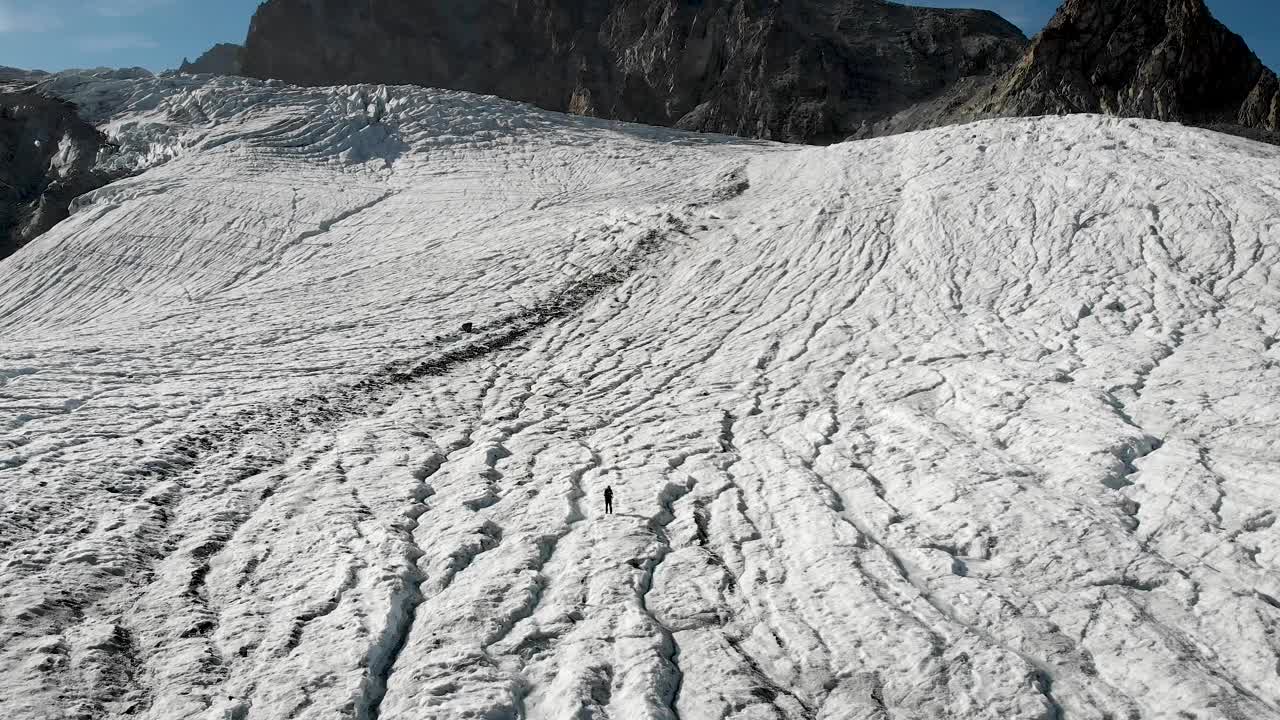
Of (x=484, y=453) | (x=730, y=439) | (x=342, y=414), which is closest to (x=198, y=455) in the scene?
(x=342, y=414)

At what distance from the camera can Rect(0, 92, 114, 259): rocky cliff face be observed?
25.4 m

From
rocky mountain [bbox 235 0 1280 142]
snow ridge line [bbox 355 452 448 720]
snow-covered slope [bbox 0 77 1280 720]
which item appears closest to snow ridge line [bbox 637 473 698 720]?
snow-covered slope [bbox 0 77 1280 720]

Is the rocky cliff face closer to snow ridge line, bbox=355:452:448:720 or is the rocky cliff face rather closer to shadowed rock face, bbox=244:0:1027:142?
snow ridge line, bbox=355:452:448:720

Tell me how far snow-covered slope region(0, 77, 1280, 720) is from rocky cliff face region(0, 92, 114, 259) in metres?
→ 8.35

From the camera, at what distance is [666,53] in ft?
324

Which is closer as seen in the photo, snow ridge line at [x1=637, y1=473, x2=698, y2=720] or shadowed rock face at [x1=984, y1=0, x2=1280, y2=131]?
snow ridge line at [x1=637, y1=473, x2=698, y2=720]

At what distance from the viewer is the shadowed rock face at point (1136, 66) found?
6181cm

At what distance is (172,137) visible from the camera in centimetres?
2902

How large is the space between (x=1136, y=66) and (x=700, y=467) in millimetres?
71786

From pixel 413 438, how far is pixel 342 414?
1.28 meters

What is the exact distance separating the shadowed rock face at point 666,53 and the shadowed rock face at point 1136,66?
17257mm

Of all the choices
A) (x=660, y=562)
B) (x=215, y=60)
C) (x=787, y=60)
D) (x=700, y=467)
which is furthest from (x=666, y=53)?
(x=660, y=562)

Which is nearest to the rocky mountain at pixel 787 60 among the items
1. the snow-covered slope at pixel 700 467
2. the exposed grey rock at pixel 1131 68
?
the exposed grey rock at pixel 1131 68

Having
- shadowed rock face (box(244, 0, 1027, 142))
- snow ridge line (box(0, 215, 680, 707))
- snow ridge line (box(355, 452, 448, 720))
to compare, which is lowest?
snow ridge line (box(355, 452, 448, 720))
